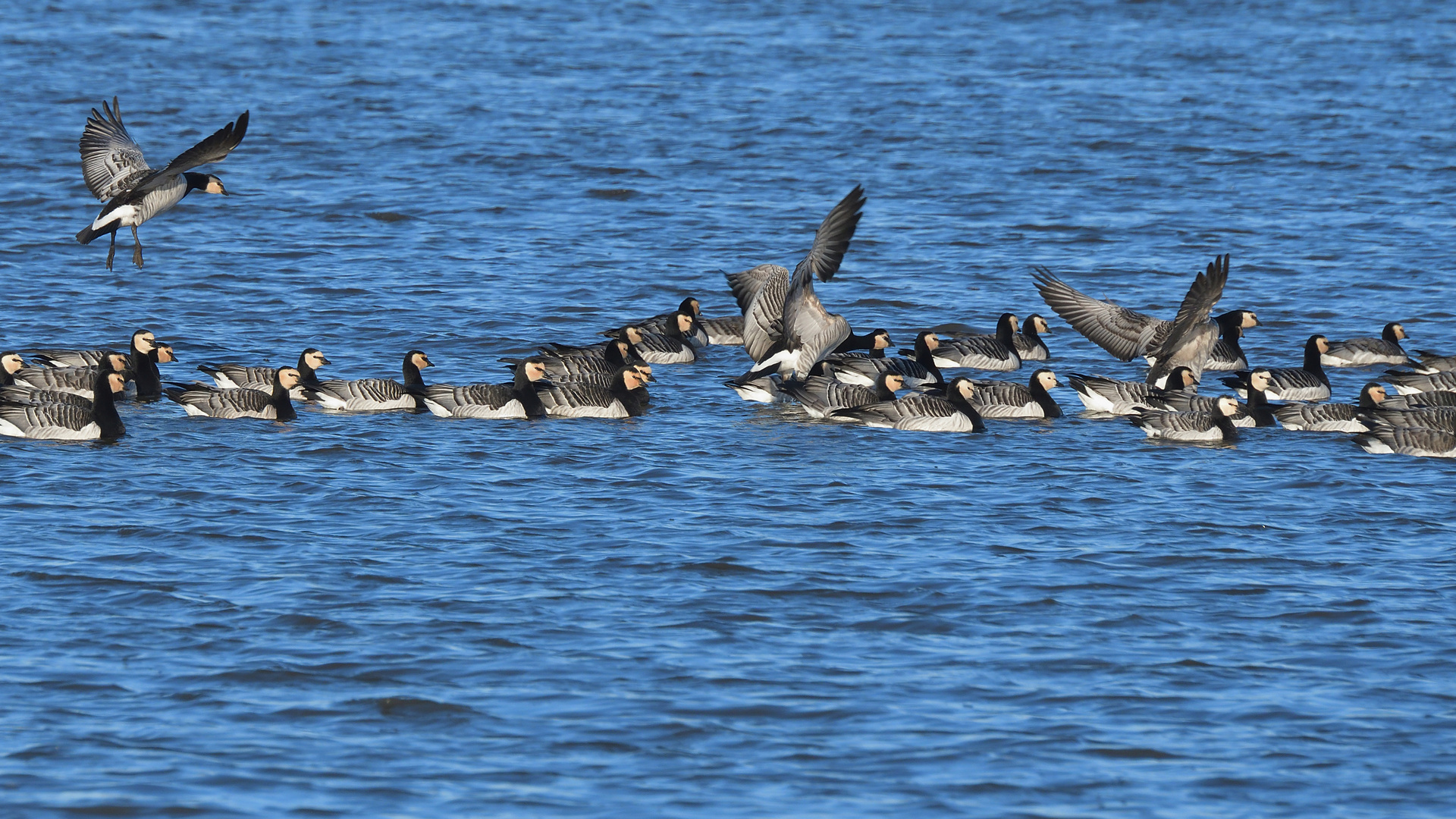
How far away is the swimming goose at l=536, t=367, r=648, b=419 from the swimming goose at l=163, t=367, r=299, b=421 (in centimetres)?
229

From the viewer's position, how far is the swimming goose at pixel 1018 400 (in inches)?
693

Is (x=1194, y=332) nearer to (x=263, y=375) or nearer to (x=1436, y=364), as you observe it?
(x=1436, y=364)

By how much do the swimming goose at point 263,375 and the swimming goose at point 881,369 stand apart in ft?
16.6

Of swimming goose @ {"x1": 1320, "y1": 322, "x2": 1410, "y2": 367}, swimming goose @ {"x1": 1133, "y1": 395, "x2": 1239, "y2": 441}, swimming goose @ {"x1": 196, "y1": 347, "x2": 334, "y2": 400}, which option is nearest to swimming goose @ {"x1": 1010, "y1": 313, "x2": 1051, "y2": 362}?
swimming goose @ {"x1": 1320, "y1": 322, "x2": 1410, "y2": 367}

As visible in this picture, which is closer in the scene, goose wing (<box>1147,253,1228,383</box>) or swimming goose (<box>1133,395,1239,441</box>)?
swimming goose (<box>1133,395,1239,441</box>)

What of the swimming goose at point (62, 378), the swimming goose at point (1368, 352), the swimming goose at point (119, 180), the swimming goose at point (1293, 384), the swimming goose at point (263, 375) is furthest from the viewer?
the swimming goose at point (119, 180)

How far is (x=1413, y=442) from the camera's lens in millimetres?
15781

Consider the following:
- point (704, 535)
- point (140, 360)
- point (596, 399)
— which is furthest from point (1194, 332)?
point (140, 360)

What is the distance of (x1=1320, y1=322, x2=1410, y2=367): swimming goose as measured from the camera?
19.2 meters

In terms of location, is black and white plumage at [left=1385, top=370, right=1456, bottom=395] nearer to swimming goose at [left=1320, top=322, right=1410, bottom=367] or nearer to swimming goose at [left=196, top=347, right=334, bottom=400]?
swimming goose at [left=1320, top=322, right=1410, bottom=367]

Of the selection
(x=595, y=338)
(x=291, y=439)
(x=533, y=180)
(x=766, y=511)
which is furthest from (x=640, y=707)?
(x=533, y=180)

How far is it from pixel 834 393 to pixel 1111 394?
260 cm

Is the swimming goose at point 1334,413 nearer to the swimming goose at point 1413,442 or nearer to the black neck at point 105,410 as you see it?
the swimming goose at point 1413,442

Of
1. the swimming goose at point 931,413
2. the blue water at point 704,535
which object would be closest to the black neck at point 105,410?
the blue water at point 704,535
